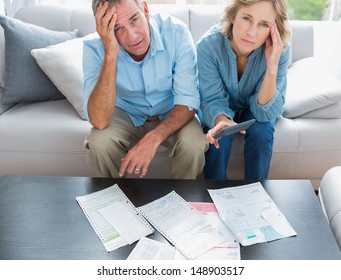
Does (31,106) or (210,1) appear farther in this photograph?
(210,1)

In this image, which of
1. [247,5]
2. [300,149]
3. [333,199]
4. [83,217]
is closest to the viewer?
[83,217]

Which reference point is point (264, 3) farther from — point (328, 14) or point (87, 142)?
point (328, 14)

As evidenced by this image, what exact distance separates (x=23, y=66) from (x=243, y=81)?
3.44 feet

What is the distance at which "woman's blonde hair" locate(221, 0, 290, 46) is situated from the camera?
1.41 m

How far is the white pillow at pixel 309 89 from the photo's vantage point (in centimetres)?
175

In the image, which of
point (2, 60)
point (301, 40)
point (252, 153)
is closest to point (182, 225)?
point (252, 153)

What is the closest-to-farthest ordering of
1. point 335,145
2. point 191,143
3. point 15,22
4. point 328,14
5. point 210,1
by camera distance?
point 191,143 < point 335,145 < point 15,22 < point 210,1 < point 328,14

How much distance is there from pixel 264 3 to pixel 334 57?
4.50 feet

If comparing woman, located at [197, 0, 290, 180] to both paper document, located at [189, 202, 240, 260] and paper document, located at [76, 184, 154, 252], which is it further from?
paper document, located at [76, 184, 154, 252]

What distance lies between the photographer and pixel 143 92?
163cm

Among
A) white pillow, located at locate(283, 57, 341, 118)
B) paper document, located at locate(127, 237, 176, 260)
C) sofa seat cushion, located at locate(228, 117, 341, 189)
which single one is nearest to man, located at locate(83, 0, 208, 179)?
sofa seat cushion, located at locate(228, 117, 341, 189)

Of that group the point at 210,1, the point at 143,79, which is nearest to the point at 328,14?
the point at 210,1

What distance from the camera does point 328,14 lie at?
8.57 feet

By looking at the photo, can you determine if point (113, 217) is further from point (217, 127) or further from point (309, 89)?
point (309, 89)
